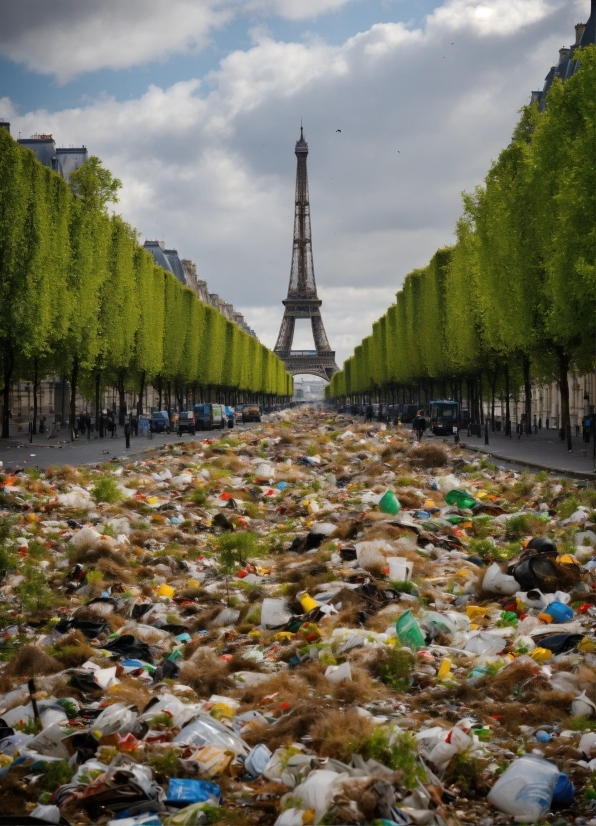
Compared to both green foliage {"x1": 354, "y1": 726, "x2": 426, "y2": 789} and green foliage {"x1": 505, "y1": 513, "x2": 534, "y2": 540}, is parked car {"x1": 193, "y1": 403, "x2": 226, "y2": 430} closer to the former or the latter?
green foliage {"x1": 505, "y1": 513, "x2": 534, "y2": 540}

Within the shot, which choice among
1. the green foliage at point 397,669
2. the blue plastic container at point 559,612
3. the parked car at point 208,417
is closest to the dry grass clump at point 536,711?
the green foliage at point 397,669

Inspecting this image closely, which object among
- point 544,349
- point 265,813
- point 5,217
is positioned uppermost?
point 5,217

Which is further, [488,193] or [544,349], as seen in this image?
[488,193]

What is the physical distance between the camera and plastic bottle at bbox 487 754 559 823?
743 centimetres

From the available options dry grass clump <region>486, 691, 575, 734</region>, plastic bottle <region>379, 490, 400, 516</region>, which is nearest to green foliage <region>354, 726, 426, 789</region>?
dry grass clump <region>486, 691, 575, 734</region>

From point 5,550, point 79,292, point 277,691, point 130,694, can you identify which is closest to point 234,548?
point 5,550

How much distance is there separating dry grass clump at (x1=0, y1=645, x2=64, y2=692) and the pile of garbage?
0.03m

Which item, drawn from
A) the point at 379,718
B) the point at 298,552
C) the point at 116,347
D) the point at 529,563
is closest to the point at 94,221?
the point at 116,347

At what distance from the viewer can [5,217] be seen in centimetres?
4478

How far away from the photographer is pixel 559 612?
12.6 meters

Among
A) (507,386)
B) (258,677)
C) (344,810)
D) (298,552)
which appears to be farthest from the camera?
(507,386)

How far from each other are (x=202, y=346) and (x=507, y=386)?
1708 inches

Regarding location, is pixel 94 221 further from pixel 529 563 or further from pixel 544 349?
pixel 529 563

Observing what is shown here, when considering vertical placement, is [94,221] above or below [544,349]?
above
